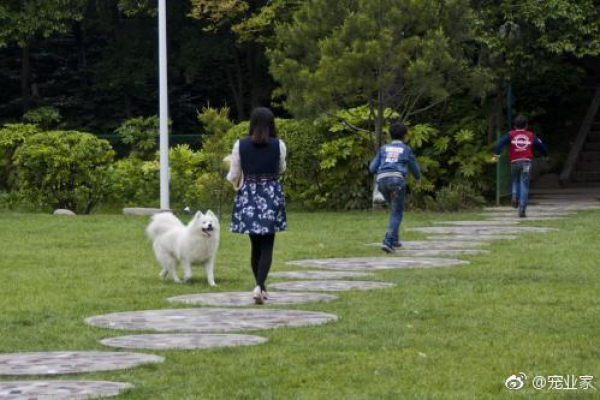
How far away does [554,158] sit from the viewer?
3278 cm

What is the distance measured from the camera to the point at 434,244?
55.4ft

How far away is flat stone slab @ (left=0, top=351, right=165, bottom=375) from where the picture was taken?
300 inches

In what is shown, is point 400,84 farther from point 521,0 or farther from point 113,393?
point 113,393

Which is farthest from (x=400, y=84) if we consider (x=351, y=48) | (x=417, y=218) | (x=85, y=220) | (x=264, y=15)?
(x=264, y=15)

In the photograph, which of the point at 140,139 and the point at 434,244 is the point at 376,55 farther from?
the point at 140,139

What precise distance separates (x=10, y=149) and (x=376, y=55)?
7900 millimetres

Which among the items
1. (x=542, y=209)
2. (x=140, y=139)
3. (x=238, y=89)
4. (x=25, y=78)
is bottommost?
(x=542, y=209)

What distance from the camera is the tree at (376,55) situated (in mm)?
22734

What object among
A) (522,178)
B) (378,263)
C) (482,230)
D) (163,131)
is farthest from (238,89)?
(378,263)

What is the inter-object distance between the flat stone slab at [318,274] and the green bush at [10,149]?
13006 millimetres

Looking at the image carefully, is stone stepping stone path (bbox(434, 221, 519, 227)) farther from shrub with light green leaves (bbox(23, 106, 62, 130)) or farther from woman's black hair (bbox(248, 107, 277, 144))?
shrub with light green leaves (bbox(23, 106, 62, 130))

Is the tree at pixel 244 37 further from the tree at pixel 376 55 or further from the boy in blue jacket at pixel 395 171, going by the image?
the boy in blue jacket at pixel 395 171

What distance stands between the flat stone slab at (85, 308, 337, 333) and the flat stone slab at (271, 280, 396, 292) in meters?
1.64

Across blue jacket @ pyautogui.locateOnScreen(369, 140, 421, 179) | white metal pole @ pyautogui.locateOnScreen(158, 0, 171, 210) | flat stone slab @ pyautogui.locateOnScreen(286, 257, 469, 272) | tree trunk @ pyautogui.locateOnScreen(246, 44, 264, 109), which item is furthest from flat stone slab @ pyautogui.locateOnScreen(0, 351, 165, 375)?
tree trunk @ pyautogui.locateOnScreen(246, 44, 264, 109)
